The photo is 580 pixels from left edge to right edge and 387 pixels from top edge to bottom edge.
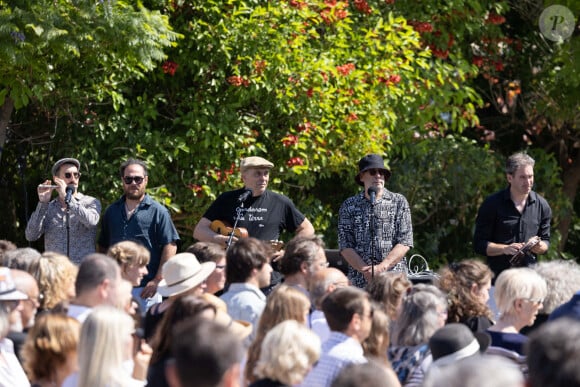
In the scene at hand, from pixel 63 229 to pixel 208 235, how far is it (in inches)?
48.9

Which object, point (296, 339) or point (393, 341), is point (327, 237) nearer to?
point (393, 341)

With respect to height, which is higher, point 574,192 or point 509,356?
point 509,356

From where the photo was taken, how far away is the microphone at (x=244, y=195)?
8.55 meters

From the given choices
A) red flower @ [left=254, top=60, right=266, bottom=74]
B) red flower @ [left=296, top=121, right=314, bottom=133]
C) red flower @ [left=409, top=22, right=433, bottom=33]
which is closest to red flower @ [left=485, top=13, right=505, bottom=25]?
red flower @ [left=409, top=22, right=433, bottom=33]

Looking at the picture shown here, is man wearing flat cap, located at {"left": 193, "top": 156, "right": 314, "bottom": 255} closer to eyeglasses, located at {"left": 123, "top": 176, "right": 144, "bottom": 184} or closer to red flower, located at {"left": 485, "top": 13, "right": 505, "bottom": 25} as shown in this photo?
eyeglasses, located at {"left": 123, "top": 176, "right": 144, "bottom": 184}

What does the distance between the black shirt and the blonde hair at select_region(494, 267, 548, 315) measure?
2.75m

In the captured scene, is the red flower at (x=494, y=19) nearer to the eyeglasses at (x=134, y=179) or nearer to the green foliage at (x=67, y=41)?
the green foliage at (x=67, y=41)

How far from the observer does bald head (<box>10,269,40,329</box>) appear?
558cm

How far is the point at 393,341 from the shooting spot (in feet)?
18.1

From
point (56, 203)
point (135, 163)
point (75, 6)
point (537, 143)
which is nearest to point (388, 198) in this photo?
point (135, 163)

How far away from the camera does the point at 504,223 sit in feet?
28.6

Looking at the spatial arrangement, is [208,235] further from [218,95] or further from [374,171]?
[218,95]

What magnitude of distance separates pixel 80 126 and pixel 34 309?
18.5 feet

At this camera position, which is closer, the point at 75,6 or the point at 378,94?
the point at 75,6
